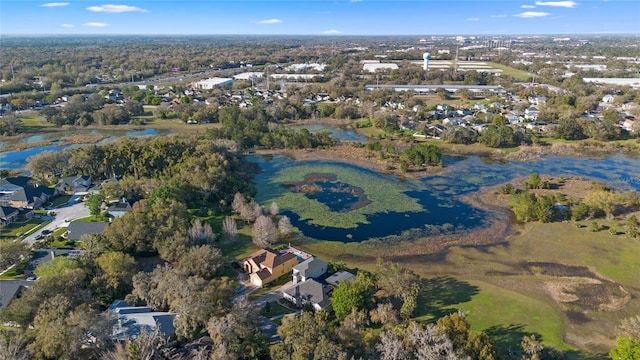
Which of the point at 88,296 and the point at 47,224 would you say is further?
the point at 47,224

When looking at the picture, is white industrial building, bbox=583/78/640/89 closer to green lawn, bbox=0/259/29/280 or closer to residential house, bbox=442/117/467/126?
residential house, bbox=442/117/467/126

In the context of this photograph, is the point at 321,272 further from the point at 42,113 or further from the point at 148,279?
the point at 42,113

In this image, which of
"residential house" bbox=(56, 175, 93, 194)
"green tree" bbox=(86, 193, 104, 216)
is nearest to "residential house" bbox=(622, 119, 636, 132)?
"green tree" bbox=(86, 193, 104, 216)

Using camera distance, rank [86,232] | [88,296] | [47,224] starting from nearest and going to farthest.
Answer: [88,296] < [86,232] < [47,224]

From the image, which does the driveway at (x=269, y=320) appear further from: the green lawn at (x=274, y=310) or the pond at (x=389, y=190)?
the pond at (x=389, y=190)

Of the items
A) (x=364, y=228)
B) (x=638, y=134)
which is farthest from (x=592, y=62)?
(x=364, y=228)

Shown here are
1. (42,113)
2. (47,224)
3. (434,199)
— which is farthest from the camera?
(42,113)

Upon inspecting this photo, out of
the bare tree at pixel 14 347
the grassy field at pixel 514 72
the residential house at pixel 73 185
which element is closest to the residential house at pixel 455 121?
the residential house at pixel 73 185

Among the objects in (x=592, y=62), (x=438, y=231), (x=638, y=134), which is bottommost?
(x=438, y=231)
